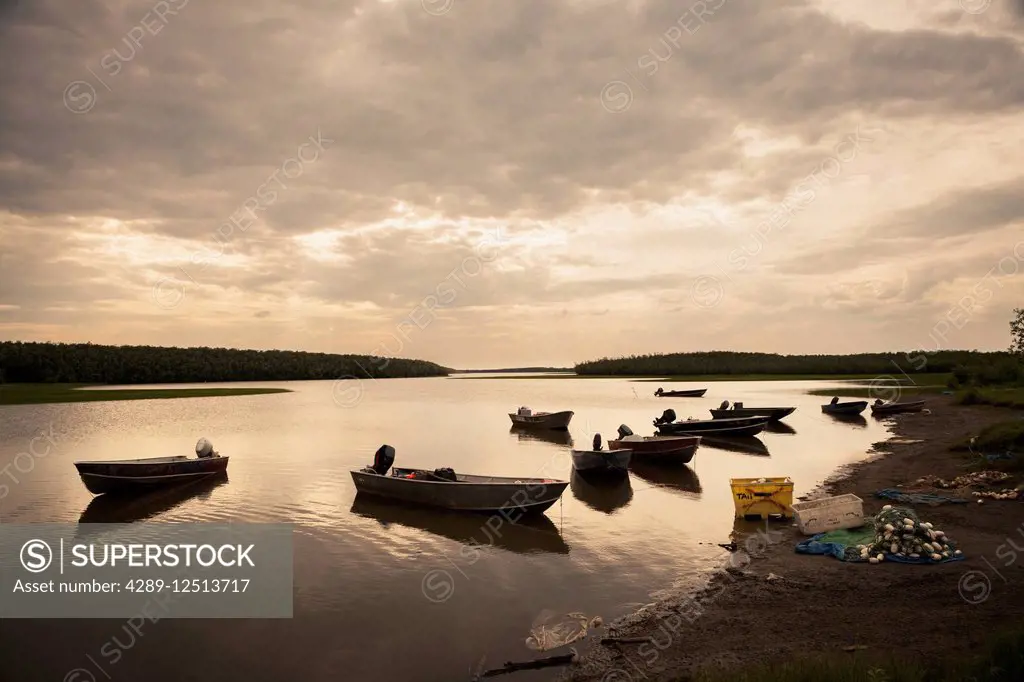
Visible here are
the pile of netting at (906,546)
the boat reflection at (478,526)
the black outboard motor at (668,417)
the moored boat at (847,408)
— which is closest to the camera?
the pile of netting at (906,546)

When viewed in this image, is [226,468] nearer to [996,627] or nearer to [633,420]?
[996,627]

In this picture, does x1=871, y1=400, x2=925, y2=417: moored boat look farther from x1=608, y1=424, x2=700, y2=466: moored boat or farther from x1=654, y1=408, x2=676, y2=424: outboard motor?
x1=608, y1=424, x2=700, y2=466: moored boat

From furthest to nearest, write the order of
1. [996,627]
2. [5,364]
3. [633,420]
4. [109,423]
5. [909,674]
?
[5,364]
[633,420]
[109,423]
[996,627]
[909,674]

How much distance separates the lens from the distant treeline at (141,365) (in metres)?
91.1

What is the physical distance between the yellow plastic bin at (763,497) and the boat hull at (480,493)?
530 cm

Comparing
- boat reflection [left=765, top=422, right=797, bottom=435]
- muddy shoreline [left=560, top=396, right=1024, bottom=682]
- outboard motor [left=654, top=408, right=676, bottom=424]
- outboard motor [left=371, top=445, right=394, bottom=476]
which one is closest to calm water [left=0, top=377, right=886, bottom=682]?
muddy shoreline [left=560, top=396, right=1024, bottom=682]

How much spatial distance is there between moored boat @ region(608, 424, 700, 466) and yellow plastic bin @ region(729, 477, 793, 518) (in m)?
9.79

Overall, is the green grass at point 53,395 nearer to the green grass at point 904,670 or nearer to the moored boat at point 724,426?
A: the moored boat at point 724,426

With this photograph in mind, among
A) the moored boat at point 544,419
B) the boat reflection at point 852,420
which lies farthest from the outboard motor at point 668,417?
the boat reflection at point 852,420

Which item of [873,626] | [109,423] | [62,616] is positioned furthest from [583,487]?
[109,423]

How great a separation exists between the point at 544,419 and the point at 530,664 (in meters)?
36.1

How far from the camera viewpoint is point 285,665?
964cm

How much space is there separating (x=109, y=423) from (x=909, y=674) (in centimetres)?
5372

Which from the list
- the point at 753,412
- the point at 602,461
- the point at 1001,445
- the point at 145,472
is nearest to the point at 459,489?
the point at 602,461
